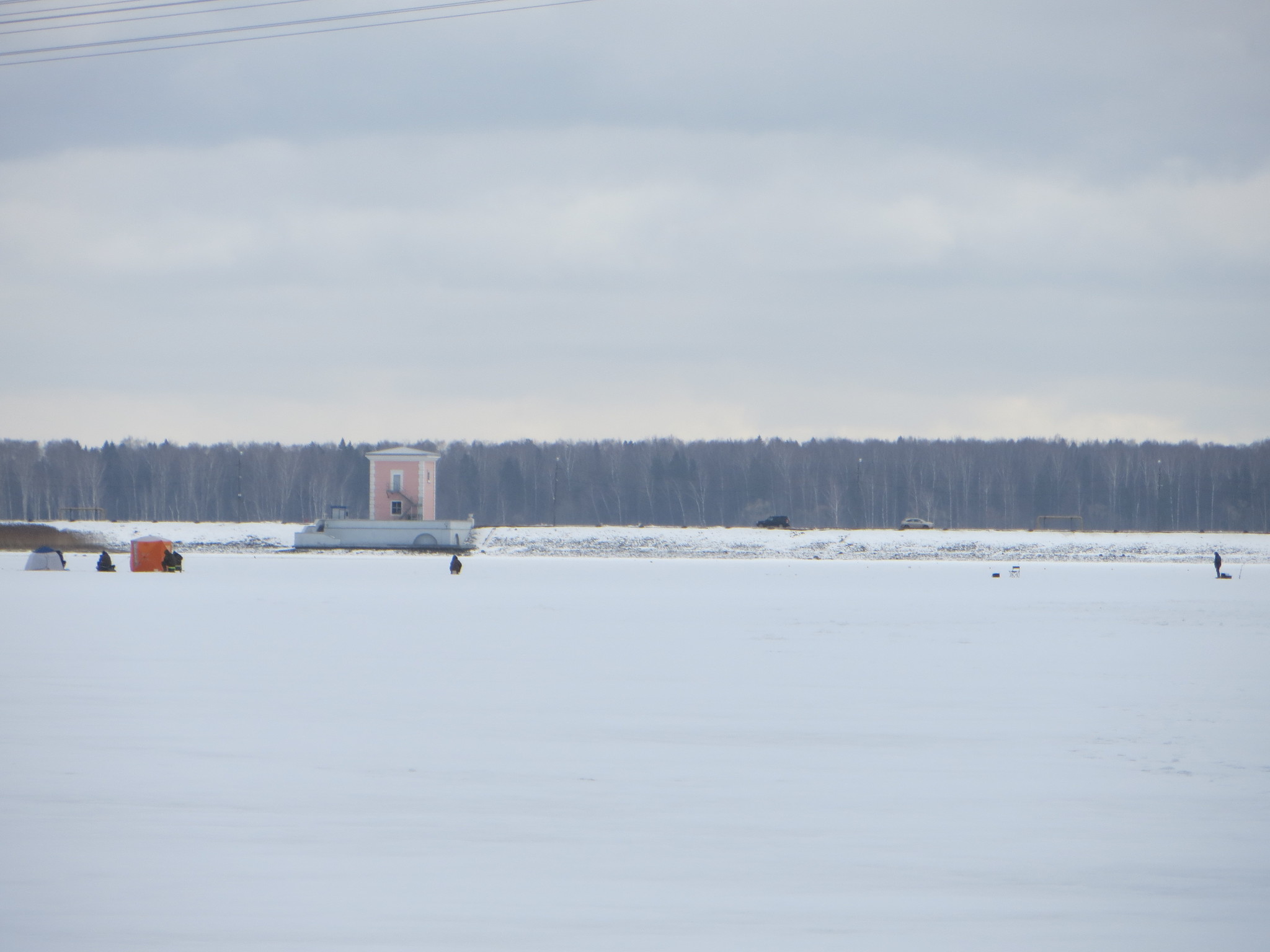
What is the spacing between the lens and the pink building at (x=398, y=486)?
7381cm

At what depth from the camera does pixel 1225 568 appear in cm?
5722

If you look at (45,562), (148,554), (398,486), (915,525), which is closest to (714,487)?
(915,525)

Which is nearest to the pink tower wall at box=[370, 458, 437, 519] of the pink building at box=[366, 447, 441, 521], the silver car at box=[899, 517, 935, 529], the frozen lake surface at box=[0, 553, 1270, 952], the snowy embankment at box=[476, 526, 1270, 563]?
the pink building at box=[366, 447, 441, 521]

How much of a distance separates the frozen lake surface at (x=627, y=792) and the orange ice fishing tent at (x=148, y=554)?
77.4ft

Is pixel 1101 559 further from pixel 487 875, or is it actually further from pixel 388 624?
pixel 487 875

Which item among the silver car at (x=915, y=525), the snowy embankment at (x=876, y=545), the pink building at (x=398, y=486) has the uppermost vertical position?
the pink building at (x=398, y=486)

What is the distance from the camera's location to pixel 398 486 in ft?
243

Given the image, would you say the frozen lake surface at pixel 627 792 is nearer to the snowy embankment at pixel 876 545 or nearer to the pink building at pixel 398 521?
the snowy embankment at pixel 876 545

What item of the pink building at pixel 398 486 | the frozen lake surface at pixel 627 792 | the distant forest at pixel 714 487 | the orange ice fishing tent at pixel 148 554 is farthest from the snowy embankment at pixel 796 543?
the frozen lake surface at pixel 627 792

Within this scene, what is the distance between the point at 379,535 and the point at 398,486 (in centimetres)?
406

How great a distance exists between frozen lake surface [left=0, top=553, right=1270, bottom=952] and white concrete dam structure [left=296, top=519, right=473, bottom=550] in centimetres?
5052

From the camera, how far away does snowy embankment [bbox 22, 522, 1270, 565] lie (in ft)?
226

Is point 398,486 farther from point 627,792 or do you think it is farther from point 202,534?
point 627,792

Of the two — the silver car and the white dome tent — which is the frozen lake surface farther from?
the silver car
